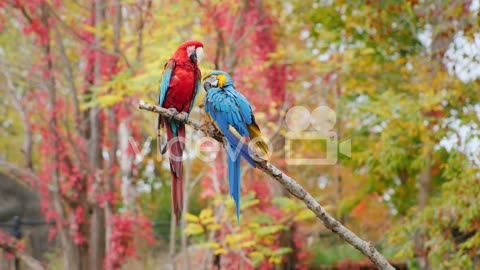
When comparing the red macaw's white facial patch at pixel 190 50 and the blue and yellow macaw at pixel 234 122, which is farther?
the red macaw's white facial patch at pixel 190 50

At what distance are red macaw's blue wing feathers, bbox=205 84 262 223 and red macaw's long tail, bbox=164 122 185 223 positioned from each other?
161 millimetres

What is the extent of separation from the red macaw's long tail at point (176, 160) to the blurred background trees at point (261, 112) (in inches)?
74.0

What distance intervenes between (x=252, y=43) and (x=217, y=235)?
2.06 meters

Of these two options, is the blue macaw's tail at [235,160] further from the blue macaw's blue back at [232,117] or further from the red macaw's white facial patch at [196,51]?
the red macaw's white facial patch at [196,51]

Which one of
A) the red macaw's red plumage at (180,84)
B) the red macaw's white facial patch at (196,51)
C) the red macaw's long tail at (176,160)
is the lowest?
the red macaw's long tail at (176,160)

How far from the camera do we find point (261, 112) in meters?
5.38

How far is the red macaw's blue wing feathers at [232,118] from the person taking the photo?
1862mm

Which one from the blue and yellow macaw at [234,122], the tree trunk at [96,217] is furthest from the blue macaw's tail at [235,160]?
the tree trunk at [96,217]

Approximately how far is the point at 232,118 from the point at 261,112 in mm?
3478

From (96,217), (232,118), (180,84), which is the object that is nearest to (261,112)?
(96,217)

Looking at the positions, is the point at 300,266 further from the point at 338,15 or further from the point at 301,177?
the point at 338,15

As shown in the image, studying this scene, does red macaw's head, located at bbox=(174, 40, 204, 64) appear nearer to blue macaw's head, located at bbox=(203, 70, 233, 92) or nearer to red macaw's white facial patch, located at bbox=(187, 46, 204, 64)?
red macaw's white facial patch, located at bbox=(187, 46, 204, 64)

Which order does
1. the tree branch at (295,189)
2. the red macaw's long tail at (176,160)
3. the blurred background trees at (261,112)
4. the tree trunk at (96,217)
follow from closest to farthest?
the red macaw's long tail at (176,160)
the tree branch at (295,189)
the blurred background trees at (261,112)
the tree trunk at (96,217)

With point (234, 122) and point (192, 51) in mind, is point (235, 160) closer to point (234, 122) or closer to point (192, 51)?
point (234, 122)
